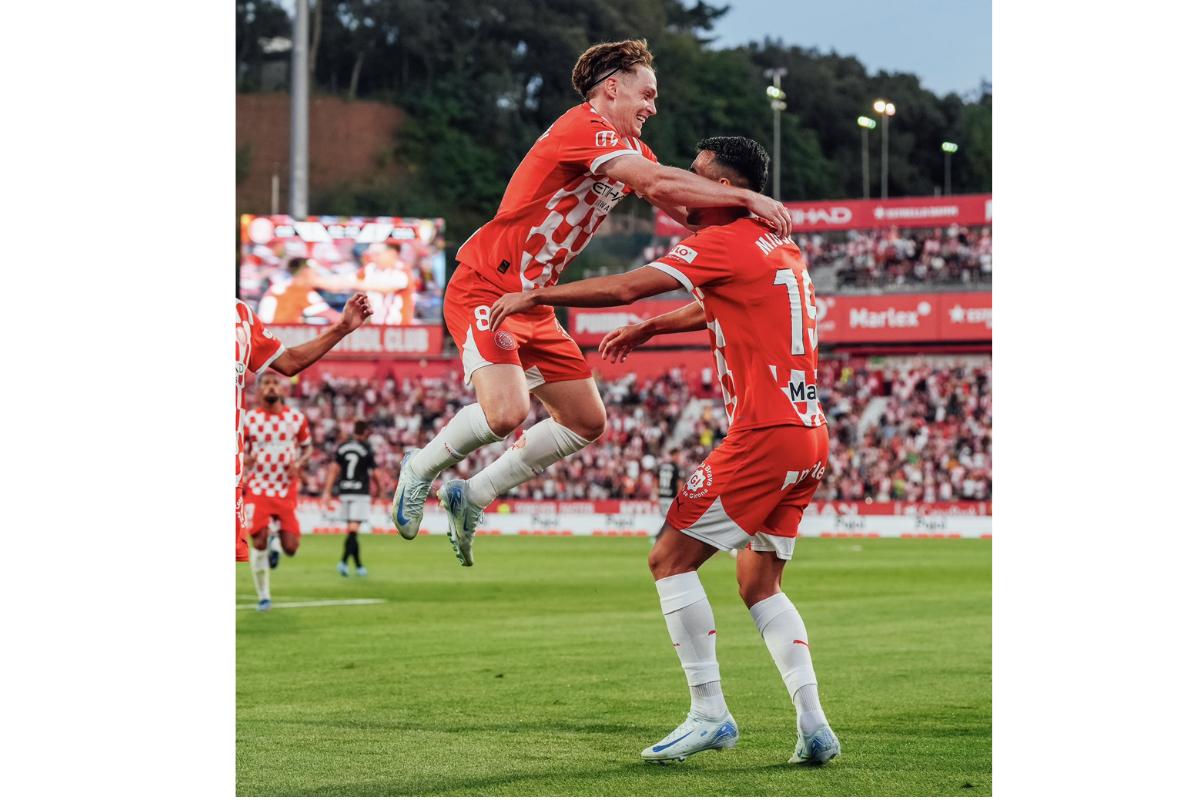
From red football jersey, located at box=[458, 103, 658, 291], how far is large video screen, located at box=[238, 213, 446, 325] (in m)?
25.7

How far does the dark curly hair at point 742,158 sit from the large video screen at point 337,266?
85.6 ft

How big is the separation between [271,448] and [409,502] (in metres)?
8.50

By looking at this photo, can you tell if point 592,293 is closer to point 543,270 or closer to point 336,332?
point 543,270

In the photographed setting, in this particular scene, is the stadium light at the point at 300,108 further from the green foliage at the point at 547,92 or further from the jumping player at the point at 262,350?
the jumping player at the point at 262,350

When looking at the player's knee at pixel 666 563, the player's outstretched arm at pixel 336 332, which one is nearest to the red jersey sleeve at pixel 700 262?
the player's knee at pixel 666 563

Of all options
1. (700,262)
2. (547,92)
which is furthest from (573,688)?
(547,92)

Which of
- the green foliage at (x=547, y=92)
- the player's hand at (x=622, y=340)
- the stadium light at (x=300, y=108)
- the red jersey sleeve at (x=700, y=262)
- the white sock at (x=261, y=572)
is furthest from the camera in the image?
the green foliage at (x=547, y=92)

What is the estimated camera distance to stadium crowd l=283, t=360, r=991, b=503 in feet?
105

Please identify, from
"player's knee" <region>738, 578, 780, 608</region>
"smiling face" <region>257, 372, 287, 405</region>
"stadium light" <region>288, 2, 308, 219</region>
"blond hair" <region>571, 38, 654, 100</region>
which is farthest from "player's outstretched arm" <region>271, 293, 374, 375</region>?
"stadium light" <region>288, 2, 308, 219</region>

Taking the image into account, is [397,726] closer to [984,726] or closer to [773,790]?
[773,790]

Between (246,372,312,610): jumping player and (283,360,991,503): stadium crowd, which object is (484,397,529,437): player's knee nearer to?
(246,372,312,610): jumping player

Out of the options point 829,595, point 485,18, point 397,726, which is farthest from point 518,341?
point 485,18

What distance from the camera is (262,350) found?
7457 millimetres

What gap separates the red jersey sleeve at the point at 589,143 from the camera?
624cm
